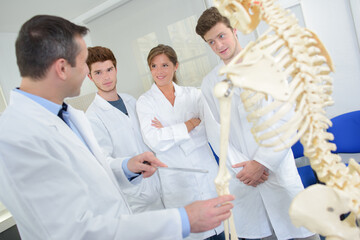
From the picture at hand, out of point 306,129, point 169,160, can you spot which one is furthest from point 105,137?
point 306,129

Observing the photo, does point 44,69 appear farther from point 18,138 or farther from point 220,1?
point 220,1

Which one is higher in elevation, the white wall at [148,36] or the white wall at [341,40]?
the white wall at [148,36]

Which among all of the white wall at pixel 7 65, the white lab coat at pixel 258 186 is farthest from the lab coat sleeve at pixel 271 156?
the white wall at pixel 7 65

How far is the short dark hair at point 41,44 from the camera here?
804mm

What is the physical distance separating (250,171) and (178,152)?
1.52ft

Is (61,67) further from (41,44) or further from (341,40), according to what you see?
(341,40)

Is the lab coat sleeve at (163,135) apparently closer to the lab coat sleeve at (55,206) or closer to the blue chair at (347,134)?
the lab coat sleeve at (55,206)

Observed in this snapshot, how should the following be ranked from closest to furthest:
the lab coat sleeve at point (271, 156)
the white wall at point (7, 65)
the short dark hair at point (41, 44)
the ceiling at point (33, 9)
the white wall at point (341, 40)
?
the short dark hair at point (41, 44) < the lab coat sleeve at point (271, 156) < the white wall at point (341, 40) < the ceiling at point (33, 9) < the white wall at point (7, 65)

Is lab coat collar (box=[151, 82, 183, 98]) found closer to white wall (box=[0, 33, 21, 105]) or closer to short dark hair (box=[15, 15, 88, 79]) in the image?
short dark hair (box=[15, 15, 88, 79])

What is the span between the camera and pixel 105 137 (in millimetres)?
1459

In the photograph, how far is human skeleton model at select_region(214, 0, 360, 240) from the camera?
61 cm

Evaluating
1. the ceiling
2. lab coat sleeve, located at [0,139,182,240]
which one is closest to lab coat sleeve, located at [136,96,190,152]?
lab coat sleeve, located at [0,139,182,240]

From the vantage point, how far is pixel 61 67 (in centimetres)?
85

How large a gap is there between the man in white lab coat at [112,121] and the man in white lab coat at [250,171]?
0.50m
